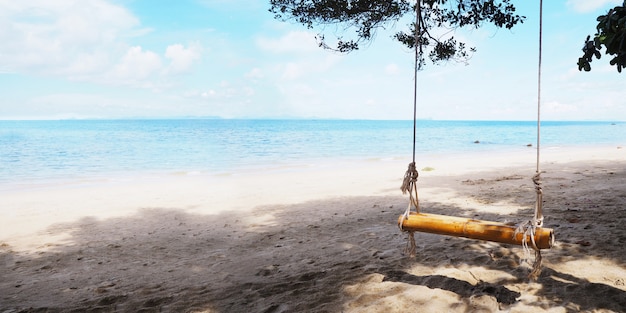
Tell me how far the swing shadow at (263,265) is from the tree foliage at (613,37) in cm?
189

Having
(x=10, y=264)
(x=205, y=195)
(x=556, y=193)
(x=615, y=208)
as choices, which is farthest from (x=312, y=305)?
(x=205, y=195)

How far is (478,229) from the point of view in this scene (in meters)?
2.89

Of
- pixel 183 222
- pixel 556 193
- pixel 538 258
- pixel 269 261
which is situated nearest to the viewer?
pixel 538 258

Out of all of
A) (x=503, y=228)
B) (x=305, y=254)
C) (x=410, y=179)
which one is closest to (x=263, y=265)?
(x=305, y=254)

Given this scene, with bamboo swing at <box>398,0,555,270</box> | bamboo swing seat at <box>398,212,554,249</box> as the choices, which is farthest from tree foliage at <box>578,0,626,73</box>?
bamboo swing seat at <box>398,212,554,249</box>

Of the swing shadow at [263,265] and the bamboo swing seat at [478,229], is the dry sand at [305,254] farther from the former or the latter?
the bamboo swing seat at [478,229]

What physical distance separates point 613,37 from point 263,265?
3.99 metres

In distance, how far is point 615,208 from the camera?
19.9 ft

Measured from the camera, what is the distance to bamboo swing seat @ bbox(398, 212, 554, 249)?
107 inches

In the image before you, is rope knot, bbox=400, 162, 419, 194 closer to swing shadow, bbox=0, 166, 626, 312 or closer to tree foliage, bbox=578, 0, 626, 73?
swing shadow, bbox=0, 166, 626, 312

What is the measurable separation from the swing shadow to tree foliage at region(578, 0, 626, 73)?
1886 millimetres

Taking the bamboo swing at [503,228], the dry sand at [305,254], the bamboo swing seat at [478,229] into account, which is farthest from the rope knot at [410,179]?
the dry sand at [305,254]

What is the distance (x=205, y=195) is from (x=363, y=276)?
7.09 metres

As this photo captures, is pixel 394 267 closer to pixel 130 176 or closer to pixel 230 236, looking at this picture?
pixel 230 236
